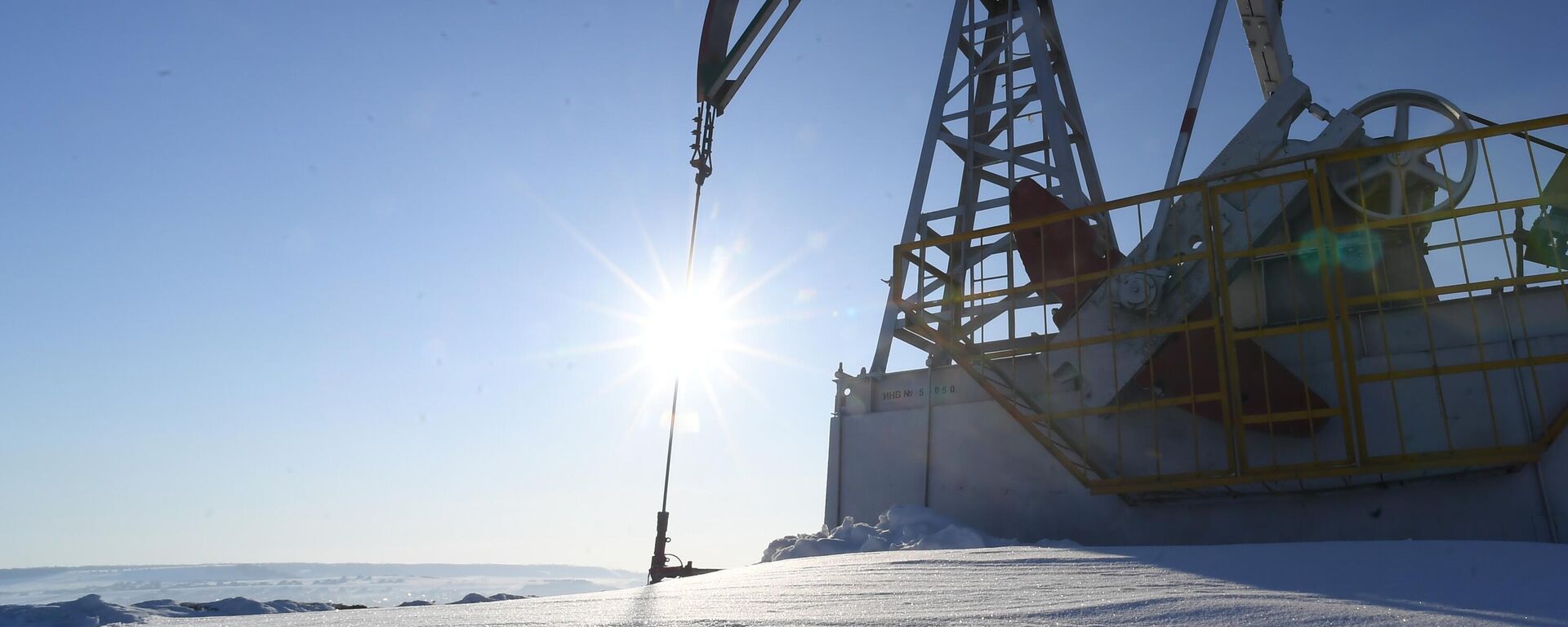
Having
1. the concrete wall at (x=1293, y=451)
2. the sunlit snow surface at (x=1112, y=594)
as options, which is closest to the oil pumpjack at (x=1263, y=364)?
the concrete wall at (x=1293, y=451)

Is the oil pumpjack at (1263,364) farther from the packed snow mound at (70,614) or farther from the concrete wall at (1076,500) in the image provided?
the packed snow mound at (70,614)

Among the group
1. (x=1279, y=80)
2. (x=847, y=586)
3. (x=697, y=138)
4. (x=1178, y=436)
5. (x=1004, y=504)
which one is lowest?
(x=847, y=586)

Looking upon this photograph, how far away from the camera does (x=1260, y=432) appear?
11992 millimetres

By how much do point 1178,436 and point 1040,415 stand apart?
80.0 inches

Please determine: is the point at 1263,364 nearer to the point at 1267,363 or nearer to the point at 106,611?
the point at 1267,363

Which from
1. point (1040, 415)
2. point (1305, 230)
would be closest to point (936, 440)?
point (1040, 415)

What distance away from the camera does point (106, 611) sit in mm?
7848

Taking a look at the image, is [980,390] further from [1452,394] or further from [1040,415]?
[1452,394]

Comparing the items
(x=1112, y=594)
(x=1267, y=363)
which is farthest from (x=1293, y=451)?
(x=1112, y=594)

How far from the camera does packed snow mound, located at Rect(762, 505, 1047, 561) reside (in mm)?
12055

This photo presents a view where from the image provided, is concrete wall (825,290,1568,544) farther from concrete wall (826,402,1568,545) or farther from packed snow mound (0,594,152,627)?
packed snow mound (0,594,152,627)

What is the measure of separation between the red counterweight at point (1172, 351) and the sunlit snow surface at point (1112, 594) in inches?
166

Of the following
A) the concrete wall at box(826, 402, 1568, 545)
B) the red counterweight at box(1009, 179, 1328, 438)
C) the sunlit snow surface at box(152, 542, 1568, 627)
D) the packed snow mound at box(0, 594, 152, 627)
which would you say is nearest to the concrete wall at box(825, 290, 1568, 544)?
the concrete wall at box(826, 402, 1568, 545)

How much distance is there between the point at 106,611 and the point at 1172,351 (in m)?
11.5
